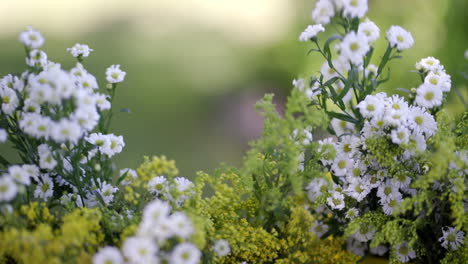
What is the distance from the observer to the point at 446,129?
0.93 m

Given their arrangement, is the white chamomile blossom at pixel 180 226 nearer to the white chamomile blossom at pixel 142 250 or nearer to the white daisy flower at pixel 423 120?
the white chamomile blossom at pixel 142 250

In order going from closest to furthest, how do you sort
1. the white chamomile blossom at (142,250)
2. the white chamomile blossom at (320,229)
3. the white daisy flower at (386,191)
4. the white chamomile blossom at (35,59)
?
1. the white chamomile blossom at (142,250)
2. the white chamomile blossom at (35,59)
3. the white daisy flower at (386,191)
4. the white chamomile blossom at (320,229)

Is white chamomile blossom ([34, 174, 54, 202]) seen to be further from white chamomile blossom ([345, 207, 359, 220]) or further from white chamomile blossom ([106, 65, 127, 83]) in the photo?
white chamomile blossom ([345, 207, 359, 220])

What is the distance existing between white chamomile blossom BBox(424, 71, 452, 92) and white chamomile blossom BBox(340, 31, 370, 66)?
18 centimetres

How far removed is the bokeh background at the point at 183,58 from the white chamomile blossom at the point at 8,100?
1.97 meters

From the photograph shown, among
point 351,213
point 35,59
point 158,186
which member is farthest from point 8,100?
point 351,213

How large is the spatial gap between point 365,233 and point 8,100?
69 cm

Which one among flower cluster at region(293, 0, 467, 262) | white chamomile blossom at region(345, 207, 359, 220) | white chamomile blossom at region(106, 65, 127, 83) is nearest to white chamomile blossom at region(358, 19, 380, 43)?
flower cluster at region(293, 0, 467, 262)

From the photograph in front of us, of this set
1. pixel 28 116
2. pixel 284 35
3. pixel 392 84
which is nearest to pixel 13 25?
pixel 284 35

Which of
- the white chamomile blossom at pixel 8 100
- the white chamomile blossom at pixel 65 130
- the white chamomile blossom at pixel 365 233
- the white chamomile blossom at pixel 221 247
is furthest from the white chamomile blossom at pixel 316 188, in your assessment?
the white chamomile blossom at pixel 8 100

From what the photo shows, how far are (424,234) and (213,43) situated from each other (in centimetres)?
266

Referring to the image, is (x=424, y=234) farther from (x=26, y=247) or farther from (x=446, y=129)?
(x=26, y=247)

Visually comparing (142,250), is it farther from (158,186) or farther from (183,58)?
(183,58)

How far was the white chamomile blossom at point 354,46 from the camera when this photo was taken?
86 centimetres
